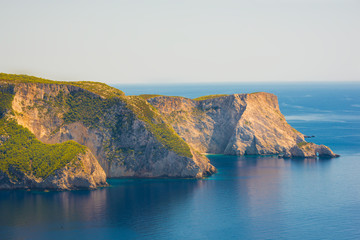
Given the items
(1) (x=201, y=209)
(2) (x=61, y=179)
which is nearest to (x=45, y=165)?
(2) (x=61, y=179)

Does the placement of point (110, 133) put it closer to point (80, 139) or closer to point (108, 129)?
point (108, 129)

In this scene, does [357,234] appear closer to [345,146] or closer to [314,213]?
[314,213]

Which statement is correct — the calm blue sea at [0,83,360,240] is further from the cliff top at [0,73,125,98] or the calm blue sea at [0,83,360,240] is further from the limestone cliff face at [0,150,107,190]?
the cliff top at [0,73,125,98]

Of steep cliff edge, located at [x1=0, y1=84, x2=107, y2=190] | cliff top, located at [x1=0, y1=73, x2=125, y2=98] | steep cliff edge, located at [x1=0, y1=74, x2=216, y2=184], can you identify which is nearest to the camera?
steep cliff edge, located at [x1=0, y1=84, x2=107, y2=190]

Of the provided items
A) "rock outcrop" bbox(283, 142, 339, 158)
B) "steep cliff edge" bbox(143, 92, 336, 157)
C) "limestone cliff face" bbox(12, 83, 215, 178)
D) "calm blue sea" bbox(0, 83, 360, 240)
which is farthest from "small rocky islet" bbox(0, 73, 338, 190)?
"rock outcrop" bbox(283, 142, 339, 158)

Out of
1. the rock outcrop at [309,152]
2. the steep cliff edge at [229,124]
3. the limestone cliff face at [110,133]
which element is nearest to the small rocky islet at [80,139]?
the limestone cliff face at [110,133]

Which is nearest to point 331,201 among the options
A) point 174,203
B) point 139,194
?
point 174,203
